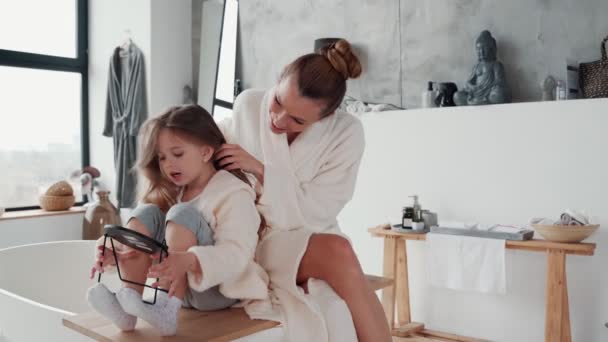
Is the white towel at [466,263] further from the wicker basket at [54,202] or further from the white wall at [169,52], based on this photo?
the wicker basket at [54,202]

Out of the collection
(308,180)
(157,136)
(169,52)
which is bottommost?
(308,180)

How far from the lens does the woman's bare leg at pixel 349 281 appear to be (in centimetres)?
168

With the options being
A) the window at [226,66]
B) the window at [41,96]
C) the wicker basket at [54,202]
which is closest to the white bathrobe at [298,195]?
the window at [226,66]

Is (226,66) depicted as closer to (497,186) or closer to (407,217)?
(407,217)

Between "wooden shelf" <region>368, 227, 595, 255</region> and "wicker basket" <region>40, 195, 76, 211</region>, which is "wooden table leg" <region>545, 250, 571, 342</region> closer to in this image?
"wooden shelf" <region>368, 227, 595, 255</region>

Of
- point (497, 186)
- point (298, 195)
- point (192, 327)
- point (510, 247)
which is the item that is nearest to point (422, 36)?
point (497, 186)

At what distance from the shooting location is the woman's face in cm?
174

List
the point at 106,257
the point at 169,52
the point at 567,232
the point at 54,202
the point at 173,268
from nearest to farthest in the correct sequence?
the point at 173,268
the point at 106,257
the point at 567,232
the point at 54,202
the point at 169,52

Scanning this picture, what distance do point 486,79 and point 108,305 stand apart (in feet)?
7.52

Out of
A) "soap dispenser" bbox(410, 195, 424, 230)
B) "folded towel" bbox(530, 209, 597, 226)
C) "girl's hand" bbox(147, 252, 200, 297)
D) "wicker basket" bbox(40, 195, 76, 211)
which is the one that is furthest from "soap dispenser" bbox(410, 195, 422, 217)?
"wicker basket" bbox(40, 195, 76, 211)

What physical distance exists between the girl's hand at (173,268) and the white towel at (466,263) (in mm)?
1787

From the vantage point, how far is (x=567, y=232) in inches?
104

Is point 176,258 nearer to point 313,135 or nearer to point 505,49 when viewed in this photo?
point 313,135

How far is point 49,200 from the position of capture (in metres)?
4.22
